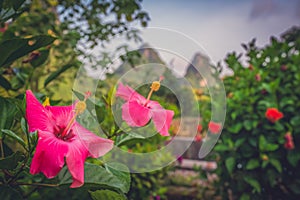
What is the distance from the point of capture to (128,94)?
491 mm

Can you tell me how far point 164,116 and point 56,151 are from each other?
0.54 ft

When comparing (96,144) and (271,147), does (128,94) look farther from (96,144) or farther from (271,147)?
(271,147)

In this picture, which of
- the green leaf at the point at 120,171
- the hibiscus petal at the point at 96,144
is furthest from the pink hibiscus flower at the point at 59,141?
the green leaf at the point at 120,171

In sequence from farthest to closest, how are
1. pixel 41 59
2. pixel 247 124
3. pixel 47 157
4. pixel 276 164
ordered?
pixel 247 124 < pixel 276 164 < pixel 41 59 < pixel 47 157

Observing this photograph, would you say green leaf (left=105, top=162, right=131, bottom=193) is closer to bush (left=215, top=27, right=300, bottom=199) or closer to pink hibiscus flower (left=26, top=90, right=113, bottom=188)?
pink hibiscus flower (left=26, top=90, right=113, bottom=188)

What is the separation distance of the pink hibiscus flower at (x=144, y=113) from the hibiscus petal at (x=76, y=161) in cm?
8

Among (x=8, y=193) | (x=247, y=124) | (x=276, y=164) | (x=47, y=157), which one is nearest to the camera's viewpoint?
(x=47, y=157)

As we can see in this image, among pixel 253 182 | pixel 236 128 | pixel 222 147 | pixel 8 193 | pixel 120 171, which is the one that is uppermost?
pixel 236 128

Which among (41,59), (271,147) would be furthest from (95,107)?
(271,147)

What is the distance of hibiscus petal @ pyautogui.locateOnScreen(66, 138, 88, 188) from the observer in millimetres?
368

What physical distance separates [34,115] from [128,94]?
0.48ft

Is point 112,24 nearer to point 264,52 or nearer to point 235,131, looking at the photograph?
point 235,131

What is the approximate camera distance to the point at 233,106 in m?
1.87

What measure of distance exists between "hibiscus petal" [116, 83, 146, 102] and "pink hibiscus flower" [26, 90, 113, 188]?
8cm
